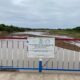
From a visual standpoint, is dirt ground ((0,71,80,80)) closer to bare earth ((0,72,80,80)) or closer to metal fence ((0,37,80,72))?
bare earth ((0,72,80,80))

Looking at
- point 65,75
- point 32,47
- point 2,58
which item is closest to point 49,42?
point 32,47

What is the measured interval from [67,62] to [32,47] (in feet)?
5.85

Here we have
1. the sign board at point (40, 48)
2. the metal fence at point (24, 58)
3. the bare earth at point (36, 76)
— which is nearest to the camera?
the bare earth at point (36, 76)

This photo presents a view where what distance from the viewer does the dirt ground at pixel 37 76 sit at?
9906 millimetres

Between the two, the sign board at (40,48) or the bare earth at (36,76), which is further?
the sign board at (40,48)

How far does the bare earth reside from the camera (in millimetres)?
9906

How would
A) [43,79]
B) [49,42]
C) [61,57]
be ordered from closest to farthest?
[43,79]
[49,42]
[61,57]

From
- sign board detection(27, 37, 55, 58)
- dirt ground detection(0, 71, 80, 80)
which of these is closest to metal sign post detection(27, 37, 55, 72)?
sign board detection(27, 37, 55, 58)

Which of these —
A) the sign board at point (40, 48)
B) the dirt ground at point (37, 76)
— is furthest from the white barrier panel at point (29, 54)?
the dirt ground at point (37, 76)

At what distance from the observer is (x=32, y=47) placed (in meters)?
10.7

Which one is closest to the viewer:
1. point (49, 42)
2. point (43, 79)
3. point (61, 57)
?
point (43, 79)

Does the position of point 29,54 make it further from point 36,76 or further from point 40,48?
point 36,76

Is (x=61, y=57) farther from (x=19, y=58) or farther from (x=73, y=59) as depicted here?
(x=19, y=58)

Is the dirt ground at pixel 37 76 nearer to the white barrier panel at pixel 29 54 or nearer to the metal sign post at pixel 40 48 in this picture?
the metal sign post at pixel 40 48
